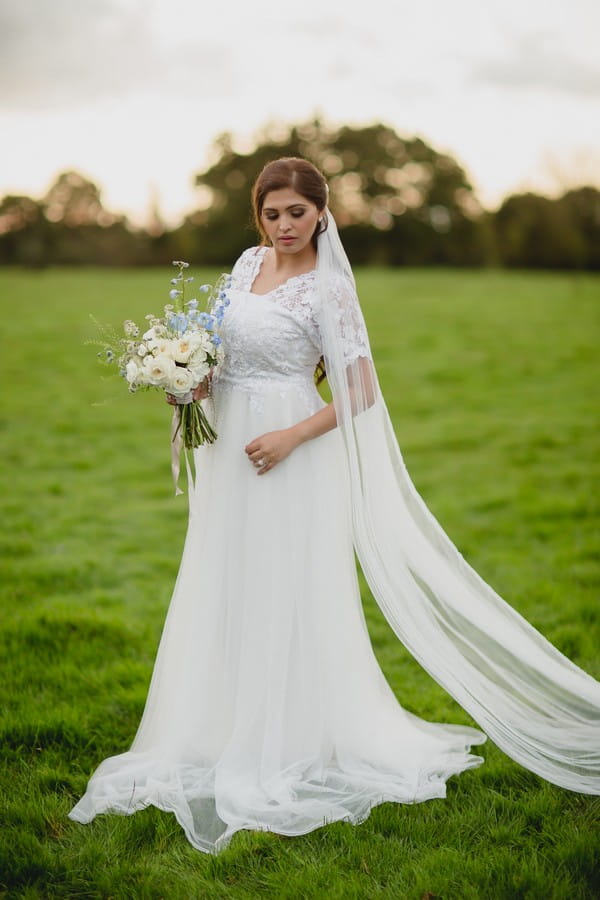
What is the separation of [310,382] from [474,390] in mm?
9809

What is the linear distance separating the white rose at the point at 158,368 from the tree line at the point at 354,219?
27.4m

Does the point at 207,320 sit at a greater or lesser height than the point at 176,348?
greater

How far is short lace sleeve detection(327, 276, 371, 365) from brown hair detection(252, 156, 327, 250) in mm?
334

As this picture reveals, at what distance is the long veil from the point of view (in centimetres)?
337

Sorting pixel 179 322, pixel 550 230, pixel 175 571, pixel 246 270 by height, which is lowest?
pixel 175 571

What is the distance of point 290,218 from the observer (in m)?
3.37

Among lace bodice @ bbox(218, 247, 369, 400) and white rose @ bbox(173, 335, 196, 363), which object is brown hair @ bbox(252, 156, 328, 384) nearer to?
lace bodice @ bbox(218, 247, 369, 400)

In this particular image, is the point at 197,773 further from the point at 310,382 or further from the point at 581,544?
the point at 581,544

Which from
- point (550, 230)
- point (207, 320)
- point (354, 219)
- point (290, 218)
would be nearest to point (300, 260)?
point (290, 218)

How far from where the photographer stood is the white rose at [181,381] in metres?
3.14

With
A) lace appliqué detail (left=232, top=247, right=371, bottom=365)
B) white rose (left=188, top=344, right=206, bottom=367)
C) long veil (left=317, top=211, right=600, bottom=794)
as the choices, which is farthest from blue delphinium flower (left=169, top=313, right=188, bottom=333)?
long veil (left=317, top=211, right=600, bottom=794)

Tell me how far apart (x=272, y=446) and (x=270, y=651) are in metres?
0.95

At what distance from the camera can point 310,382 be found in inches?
142

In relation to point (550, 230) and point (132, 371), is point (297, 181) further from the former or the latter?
point (550, 230)
